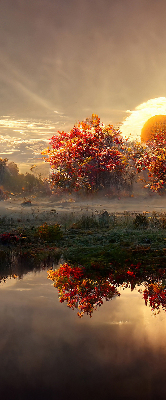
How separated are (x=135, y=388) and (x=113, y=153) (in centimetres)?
2487

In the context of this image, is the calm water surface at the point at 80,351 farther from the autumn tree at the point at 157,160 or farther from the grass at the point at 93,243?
the autumn tree at the point at 157,160

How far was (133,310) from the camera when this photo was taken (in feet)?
22.6

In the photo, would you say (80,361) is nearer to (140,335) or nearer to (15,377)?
(15,377)

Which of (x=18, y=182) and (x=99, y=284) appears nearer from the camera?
(x=99, y=284)

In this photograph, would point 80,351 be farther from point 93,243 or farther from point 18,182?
point 18,182

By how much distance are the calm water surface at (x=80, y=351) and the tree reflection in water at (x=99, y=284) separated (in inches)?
14.8

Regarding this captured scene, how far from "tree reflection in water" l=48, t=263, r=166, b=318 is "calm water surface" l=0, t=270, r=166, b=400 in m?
0.38

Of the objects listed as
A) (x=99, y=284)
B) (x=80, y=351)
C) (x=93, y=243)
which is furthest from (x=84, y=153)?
(x=80, y=351)

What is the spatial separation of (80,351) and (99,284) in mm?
3785

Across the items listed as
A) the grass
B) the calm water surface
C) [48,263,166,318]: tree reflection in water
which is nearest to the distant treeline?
→ the grass

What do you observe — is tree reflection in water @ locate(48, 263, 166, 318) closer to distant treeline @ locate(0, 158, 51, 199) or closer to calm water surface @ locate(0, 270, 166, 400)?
calm water surface @ locate(0, 270, 166, 400)

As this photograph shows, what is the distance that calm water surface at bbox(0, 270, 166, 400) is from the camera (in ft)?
14.3

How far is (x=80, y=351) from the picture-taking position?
5133 mm

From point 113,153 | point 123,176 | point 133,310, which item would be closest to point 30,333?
point 133,310
